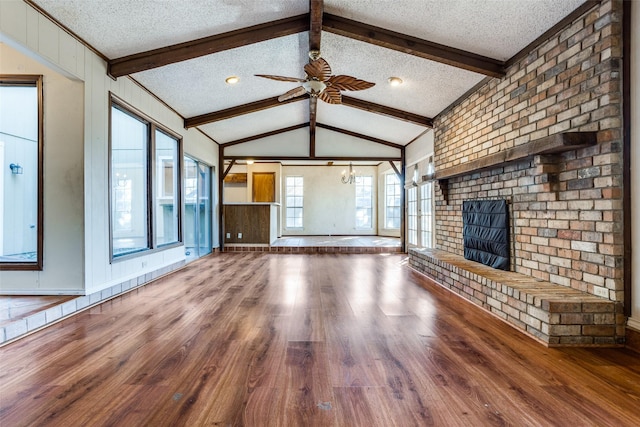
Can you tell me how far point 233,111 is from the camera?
593 centimetres

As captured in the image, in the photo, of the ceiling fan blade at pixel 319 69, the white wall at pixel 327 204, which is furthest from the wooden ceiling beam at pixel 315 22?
the white wall at pixel 327 204

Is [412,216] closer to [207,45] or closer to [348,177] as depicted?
[348,177]

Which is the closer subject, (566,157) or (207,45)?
(566,157)

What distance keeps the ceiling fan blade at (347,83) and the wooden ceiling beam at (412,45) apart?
16.8 inches

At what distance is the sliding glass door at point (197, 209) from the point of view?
20.5 feet

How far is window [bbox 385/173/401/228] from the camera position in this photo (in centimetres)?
1041

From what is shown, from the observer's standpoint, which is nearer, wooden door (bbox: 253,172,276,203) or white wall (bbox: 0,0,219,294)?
white wall (bbox: 0,0,219,294)

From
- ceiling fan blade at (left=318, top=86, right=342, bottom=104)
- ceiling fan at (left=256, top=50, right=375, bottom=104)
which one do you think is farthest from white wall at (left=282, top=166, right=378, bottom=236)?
ceiling fan at (left=256, top=50, right=375, bottom=104)

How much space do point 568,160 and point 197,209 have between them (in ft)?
20.5

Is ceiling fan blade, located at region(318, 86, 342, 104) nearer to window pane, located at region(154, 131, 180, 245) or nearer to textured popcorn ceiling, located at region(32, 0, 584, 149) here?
textured popcorn ceiling, located at region(32, 0, 584, 149)

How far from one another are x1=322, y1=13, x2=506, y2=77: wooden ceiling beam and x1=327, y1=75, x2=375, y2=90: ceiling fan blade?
0.43m

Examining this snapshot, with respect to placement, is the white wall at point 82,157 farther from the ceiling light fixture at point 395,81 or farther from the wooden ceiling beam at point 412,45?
the ceiling light fixture at point 395,81

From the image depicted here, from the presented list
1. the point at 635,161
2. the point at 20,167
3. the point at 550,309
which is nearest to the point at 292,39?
the point at 20,167

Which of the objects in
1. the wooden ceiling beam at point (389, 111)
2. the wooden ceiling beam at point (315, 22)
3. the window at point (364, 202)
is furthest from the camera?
the window at point (364, 202)
